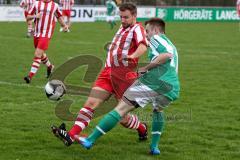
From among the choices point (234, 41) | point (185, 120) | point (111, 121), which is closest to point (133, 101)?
point (111, 121)

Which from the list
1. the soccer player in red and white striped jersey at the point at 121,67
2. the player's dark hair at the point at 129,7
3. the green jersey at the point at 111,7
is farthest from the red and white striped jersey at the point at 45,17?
the green jersey at the point at 111,7

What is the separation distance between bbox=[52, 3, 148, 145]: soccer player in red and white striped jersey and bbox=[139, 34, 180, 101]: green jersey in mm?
333

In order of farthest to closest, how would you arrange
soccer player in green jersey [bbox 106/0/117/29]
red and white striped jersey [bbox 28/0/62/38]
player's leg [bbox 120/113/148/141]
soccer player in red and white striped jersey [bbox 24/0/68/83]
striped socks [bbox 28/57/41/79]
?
soccer player in green jersey [bbox 106/0/117/29] → red and white striped jersey [bbox 28/0/62/38] → soccer player in red and white striped jersey [bbox 24/0/68/83] → striped socks [bbox 28/57/41/79] → player's leg [bbox 120/113/148/141]

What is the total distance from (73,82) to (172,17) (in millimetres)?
31993

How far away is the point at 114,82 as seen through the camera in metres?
7.17

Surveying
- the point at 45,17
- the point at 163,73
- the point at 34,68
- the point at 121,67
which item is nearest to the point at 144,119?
the point at 121,67

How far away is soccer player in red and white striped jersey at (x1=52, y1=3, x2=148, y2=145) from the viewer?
697 cm

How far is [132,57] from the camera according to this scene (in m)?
6.83

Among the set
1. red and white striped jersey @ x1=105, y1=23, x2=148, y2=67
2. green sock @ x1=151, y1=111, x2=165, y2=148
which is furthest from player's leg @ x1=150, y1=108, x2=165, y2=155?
red and white striped jersey @ x1=105, y1=23, x2=148, y2=67

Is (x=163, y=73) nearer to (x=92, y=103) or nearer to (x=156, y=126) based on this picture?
(x=156, y=126)

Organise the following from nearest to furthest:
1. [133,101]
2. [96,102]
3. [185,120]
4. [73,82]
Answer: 1. [133,101]
2. [96,102]
3. [185,120]
4. [73,82]

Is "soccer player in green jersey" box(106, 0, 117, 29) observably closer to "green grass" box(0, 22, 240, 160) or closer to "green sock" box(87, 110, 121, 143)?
"green grass" box(0, 22, 240, 160)

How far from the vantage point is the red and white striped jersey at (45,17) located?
43.3 ft

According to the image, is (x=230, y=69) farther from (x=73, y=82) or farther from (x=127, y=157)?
(x=127, y=157)
